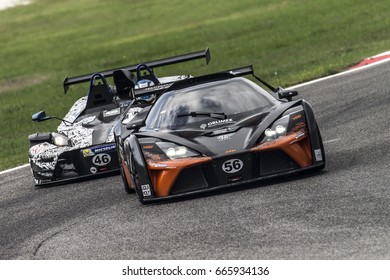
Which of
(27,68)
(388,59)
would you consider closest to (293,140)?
(388,59)

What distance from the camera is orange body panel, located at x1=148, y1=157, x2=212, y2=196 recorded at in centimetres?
969

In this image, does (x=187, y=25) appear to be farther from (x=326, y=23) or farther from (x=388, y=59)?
(x=388, y=59)

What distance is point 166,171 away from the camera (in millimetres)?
9789

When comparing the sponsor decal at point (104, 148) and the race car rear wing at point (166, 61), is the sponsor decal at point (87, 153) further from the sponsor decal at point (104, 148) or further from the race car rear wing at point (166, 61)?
the race car rear wing at point (166, 61)

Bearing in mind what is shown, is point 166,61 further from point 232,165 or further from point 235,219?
point 235,219

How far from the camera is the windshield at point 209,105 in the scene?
415 inches

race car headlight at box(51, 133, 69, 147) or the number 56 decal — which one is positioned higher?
the number 56 decal

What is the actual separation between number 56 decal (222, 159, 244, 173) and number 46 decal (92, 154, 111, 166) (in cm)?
388

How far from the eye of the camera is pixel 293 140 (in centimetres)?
967

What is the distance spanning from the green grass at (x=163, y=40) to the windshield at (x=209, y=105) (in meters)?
6.75

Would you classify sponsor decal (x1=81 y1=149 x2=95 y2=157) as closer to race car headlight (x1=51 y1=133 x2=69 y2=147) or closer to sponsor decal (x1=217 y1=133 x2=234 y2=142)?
race car headlight (x1=51 y1=133 x2=69 y2=147)

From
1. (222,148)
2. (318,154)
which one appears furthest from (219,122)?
(318,154)

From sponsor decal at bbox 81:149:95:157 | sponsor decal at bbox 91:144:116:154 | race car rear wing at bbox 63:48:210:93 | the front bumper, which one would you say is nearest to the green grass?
race car rear wing at bbox 63:48:210:93

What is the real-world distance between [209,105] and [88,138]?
3.38 m
